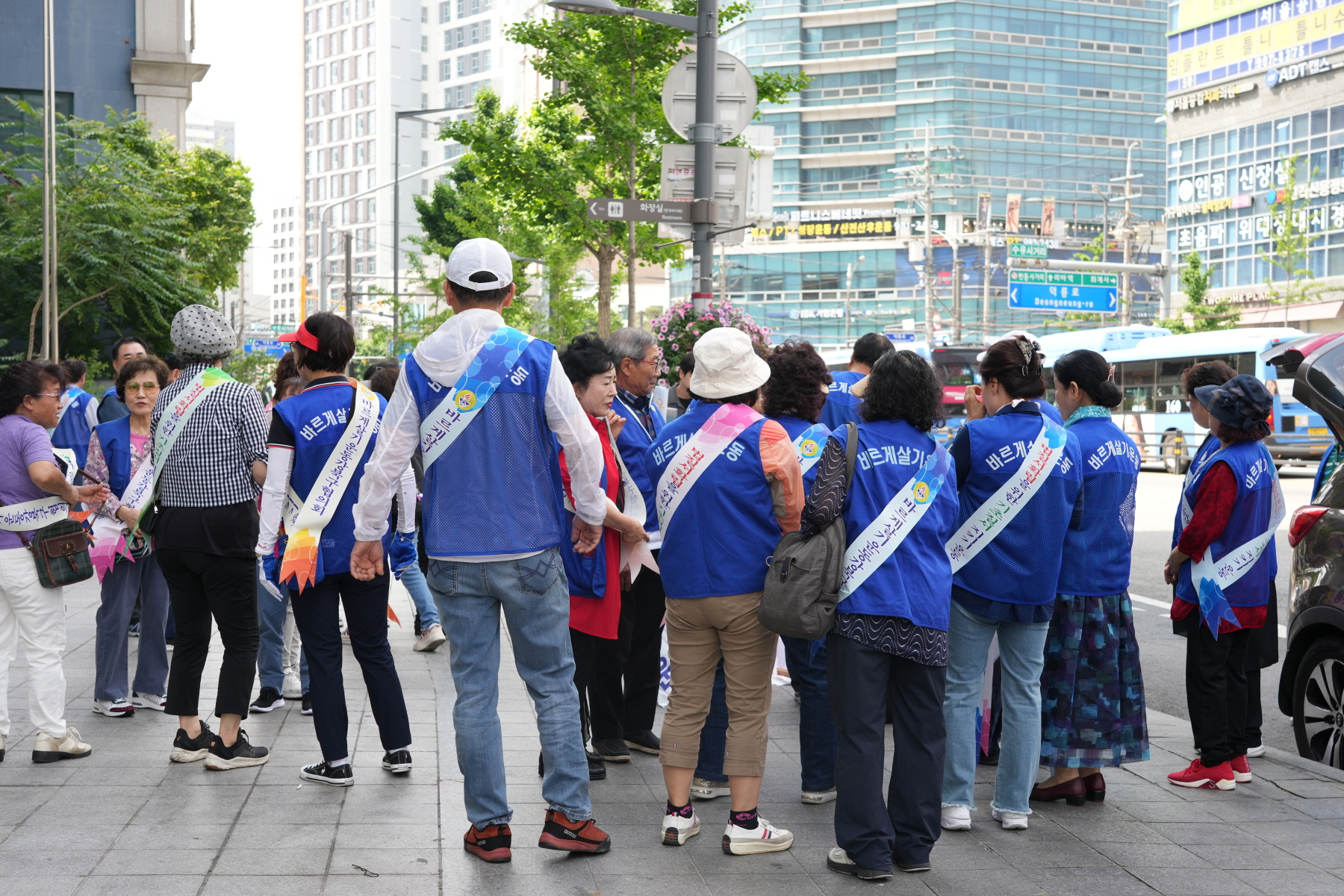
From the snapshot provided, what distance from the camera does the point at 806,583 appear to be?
4.45 metres

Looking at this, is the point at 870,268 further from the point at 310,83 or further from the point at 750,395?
the point at 310,83

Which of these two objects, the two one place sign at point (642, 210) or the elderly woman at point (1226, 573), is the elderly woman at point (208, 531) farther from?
the two one place sign at point (642, 210)

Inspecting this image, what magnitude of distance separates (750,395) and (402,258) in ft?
448

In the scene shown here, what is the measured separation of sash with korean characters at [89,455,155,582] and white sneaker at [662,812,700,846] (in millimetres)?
3362

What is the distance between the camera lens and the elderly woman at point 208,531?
5703 mm

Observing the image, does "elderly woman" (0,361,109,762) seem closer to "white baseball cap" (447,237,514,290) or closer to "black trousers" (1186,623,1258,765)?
"white baseball cap" (447,237,514,290)

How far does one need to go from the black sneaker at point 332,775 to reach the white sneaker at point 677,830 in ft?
4.89

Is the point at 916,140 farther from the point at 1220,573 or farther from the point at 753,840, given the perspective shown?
the point at 753,840

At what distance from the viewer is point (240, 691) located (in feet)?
19.1

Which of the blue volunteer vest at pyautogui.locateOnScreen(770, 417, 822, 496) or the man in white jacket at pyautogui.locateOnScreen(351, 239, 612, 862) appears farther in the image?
the blue volunteer vest at pyautogui.locateOnScreen(770, 417, 822, 496)

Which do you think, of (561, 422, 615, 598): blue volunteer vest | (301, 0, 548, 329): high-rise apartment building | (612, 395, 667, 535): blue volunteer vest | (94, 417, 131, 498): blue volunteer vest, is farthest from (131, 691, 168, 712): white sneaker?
(301, 0, 548, 329): high-rise apartment building

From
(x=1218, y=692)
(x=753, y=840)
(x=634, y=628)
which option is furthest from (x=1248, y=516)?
(x=634, y=628)

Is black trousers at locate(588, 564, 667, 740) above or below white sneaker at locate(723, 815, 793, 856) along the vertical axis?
above

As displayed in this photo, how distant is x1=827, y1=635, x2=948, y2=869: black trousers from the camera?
177 inches
